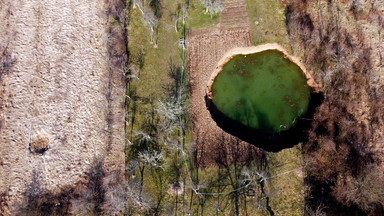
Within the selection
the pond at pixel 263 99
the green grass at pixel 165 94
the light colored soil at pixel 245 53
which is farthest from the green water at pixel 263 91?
the green grass at pixel 165 94

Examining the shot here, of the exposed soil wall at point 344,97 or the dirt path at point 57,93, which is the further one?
the dirt path at point 57,93

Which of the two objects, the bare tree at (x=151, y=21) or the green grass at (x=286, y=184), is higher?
the bare tree at (x=151, y=21)

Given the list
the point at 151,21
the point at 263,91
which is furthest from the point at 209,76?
the point at 151,21

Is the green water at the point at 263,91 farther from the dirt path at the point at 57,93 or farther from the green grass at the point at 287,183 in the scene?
the dirt path at the point at 57,93

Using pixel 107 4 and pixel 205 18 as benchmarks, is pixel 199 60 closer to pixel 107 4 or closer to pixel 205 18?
pixel 205 18

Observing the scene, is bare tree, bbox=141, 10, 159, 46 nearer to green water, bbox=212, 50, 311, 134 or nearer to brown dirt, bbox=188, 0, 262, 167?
brown dirt, bbox=188, 0, 262, 167

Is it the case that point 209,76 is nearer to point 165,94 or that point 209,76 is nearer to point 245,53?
point 245,53

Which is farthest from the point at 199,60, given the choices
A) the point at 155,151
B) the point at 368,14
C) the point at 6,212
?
the point at 6,212

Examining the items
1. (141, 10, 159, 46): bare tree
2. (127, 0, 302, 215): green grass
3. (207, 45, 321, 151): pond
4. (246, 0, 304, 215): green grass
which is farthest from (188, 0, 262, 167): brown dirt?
(141, 10, 159, 46): bare tree
